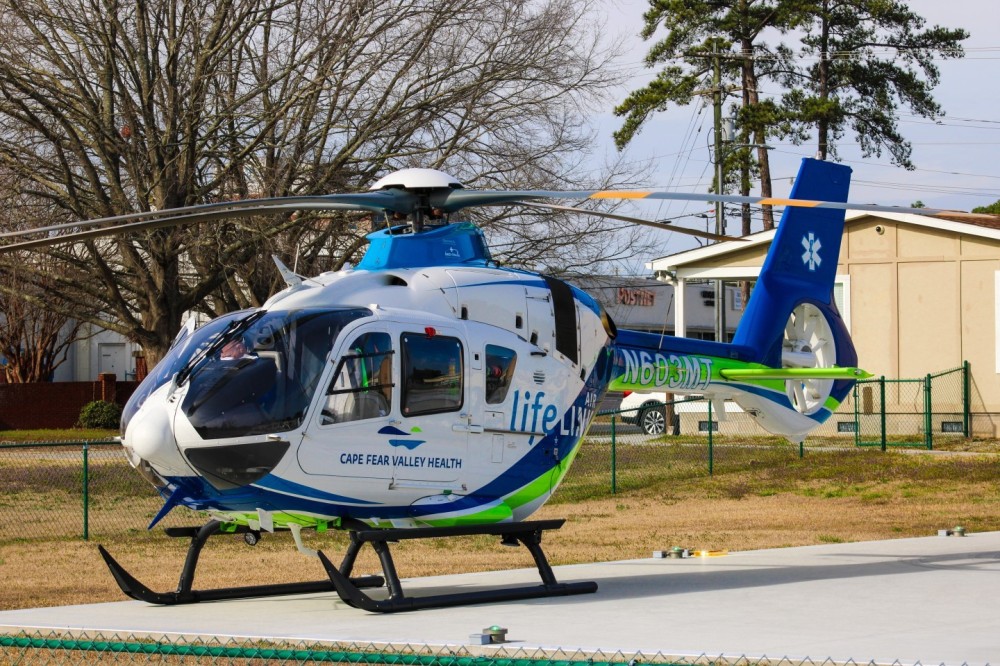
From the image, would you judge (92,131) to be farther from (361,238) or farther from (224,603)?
(224,603)

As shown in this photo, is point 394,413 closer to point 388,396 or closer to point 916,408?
point 388,396

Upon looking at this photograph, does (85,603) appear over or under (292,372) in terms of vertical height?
under

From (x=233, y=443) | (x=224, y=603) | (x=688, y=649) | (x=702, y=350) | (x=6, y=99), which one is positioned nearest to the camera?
(x=688, y=649)

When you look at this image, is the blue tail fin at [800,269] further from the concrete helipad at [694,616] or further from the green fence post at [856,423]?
the green fence post at [856,423]

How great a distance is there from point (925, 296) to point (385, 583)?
70.2 ft

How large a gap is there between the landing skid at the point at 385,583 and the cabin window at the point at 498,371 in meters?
1.07

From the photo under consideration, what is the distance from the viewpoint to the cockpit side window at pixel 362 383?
33.0 ft

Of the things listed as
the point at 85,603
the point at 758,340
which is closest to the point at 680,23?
the point at 758,340

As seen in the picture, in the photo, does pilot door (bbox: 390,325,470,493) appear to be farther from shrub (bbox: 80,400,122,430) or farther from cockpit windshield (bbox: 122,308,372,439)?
shrub (bbox: 80,400,122,430)

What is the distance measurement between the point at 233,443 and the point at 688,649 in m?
3.59

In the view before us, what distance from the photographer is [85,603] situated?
11.7 m

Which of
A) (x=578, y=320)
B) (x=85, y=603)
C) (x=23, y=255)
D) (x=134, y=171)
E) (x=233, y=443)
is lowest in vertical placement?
(x=85, y=603)

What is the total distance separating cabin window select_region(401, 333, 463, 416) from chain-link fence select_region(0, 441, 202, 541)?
7.96 m

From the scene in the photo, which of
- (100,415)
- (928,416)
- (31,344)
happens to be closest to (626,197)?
(928,416)
